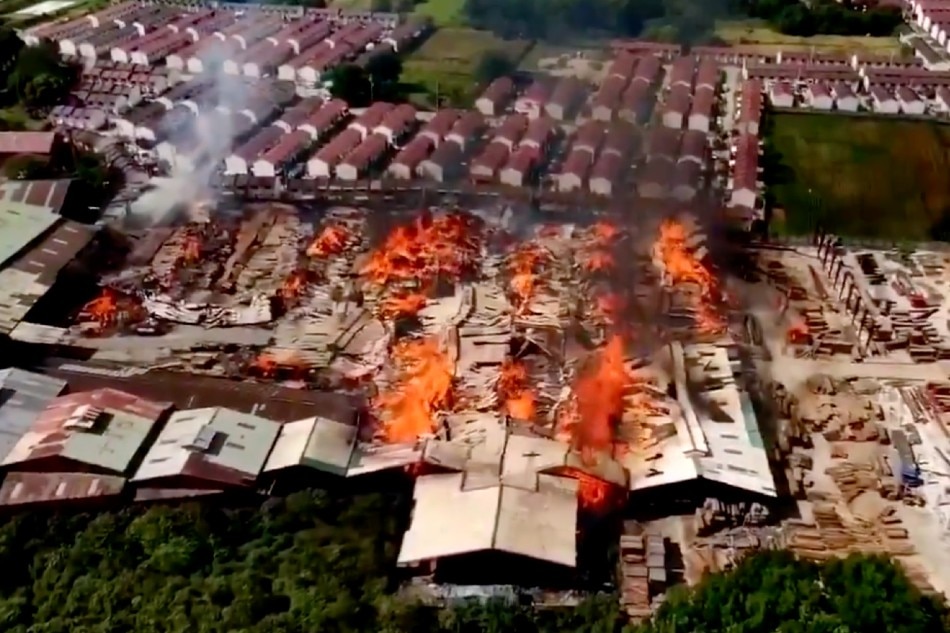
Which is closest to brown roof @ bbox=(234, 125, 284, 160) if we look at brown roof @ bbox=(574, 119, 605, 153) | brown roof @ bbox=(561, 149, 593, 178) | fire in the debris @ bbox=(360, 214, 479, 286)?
fire in the debris @ bbox=(360, 214, 479, 286)

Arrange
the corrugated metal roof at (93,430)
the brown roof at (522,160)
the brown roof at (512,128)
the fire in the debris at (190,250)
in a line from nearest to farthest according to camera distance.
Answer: the corrugated metal roof at (93,430) < the fire in the debris at (190,250) < the brown roof at (522,160) < the brown roof at (512,128)

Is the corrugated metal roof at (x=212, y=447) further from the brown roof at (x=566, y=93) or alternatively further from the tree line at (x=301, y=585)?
the brown roof at (x=566, y=93)

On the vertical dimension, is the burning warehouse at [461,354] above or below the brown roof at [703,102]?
below

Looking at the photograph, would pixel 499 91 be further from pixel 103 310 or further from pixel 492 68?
pixel 103 310

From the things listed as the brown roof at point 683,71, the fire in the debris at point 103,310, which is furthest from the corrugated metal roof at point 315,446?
the brown roof at point 683,71

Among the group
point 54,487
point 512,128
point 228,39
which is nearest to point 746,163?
point 512,128

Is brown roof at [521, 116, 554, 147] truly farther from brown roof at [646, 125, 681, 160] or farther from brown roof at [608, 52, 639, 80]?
brown roof at [608, 52, 639, 80]

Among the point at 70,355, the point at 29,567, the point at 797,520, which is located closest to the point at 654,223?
the point at 797,520
